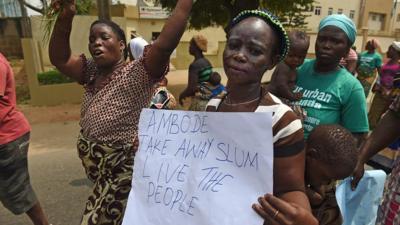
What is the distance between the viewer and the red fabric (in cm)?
276

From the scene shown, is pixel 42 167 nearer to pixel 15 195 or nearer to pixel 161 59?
pixel 15 195

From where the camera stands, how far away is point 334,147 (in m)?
1.36

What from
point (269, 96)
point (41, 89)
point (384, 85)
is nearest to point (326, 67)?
point (269, 96)

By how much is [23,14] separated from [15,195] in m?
17.6

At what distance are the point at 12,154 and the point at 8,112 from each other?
1.08 feet

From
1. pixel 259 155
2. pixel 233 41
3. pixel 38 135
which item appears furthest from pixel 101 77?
pixel 38 135

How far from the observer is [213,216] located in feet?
3.89

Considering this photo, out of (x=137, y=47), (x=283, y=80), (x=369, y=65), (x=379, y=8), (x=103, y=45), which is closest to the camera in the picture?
(x=103, y=45)

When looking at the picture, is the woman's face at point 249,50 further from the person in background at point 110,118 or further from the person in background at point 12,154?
the person in background at point 12,154

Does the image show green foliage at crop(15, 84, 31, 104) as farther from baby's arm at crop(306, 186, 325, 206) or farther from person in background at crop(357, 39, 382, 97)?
baby's arm at crop(306, 186, 325, 206)

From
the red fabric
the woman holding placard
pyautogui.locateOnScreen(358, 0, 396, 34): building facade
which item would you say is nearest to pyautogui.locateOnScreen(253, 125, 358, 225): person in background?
the woman holding placard

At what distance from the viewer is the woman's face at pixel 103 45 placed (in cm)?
203

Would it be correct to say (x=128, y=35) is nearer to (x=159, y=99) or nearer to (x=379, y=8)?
(x=159, y=99)

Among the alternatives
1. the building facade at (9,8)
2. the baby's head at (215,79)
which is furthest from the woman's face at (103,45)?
the building facade at (9,8)
